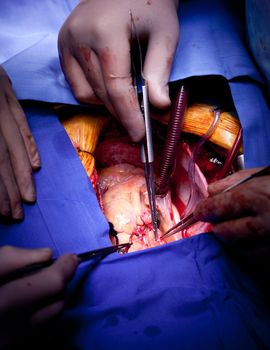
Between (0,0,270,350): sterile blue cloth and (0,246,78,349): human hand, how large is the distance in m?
0.10

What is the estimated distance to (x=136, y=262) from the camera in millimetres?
891

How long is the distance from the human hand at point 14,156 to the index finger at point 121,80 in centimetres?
40

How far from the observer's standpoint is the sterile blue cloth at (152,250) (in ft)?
2.43

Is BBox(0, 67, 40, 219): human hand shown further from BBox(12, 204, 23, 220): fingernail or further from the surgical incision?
the surgical incision

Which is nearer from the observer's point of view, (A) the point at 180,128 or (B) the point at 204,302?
(B) the point at 204,302

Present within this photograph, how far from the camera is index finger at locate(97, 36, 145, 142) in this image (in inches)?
42.3

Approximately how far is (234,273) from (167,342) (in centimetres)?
32

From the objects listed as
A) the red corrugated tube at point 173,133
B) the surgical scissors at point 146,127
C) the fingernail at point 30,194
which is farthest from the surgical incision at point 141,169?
the fingernail at point 30,194

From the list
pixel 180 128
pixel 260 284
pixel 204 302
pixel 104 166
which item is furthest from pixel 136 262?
pixel 104 166

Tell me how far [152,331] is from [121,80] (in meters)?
0.90

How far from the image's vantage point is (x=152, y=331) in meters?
0.74

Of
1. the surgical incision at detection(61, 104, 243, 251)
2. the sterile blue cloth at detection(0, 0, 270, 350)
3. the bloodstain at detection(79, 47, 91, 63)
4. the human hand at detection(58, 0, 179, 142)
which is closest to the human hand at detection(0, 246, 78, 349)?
the sterile blue cloth at detection(0, 0, 270, 350)

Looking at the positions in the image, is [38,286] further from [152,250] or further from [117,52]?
[117,52]

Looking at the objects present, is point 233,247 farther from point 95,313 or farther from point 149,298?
point 95,313
